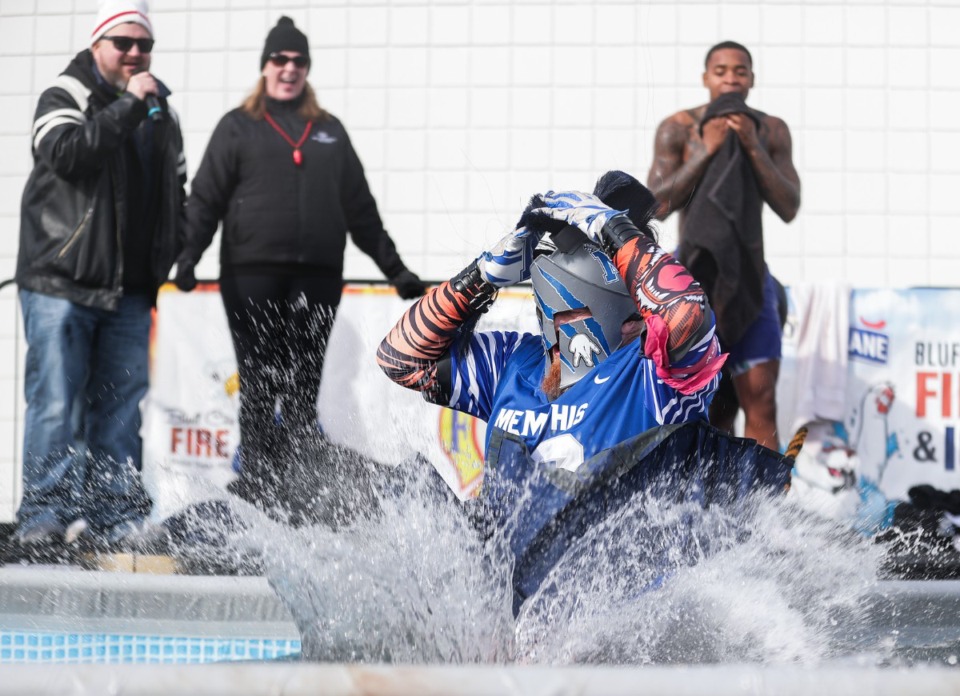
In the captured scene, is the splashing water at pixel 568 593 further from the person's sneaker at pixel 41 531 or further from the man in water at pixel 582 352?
the person's sneaker at pixel 41 531

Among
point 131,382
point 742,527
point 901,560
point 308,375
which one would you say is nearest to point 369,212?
point 308,375

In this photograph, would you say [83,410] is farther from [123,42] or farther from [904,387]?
[904,387]

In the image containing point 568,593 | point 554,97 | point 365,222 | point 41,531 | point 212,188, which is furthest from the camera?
point 554,97

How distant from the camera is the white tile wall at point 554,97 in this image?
23.7ft

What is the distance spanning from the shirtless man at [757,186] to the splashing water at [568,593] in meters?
2.06

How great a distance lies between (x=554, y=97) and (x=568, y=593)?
16.5ft

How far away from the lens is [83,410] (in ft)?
16.1

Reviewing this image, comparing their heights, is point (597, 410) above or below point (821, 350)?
below

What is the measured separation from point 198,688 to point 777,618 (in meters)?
1.57

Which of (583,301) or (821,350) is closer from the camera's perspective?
(583,301)

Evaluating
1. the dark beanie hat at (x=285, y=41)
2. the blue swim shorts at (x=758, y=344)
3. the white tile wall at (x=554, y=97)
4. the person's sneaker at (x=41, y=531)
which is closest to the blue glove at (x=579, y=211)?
the blue swim shorts at (x=758, y=344)

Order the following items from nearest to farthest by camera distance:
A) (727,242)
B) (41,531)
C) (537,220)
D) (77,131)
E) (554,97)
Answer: (537,220), (41,531), (77,131), (727,242), (554,97)

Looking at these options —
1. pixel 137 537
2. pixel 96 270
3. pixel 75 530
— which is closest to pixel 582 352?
pixel 137 537

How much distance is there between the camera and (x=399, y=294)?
222 inches
